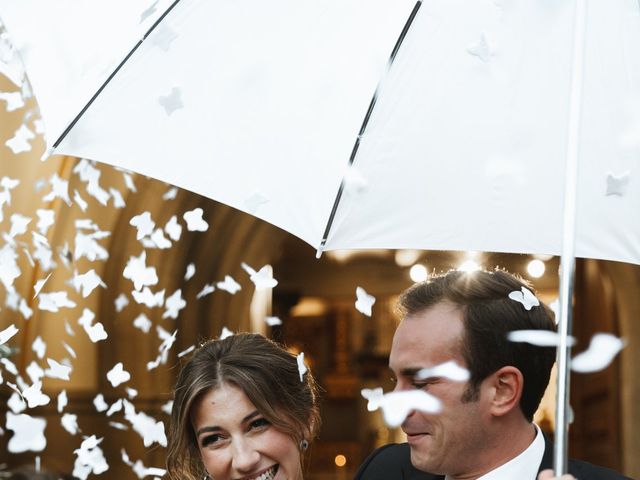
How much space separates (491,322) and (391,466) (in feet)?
2.25

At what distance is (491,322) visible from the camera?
2.98m

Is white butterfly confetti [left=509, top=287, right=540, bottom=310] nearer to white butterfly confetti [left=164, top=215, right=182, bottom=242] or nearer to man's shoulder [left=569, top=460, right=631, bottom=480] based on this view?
man's shoulder [left=569, top=460, right=631, bottom=480]

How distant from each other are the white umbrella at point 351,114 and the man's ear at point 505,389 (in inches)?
13.8

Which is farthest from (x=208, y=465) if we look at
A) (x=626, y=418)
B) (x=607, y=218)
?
(x=626, y=418)

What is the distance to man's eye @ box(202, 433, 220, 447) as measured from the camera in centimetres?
312

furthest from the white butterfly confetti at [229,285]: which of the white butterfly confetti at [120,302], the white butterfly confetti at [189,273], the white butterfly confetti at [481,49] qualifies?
the white butterfly confetti at [481,49]

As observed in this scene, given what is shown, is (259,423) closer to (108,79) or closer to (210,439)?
(210,439)

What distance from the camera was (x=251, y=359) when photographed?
3.30 meters

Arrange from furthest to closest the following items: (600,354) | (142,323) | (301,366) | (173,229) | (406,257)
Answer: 1. (406,257)
2. (600,354)
3. (173,229)
4. (142,323)
5. (301,366)

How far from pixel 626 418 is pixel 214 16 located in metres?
6.45

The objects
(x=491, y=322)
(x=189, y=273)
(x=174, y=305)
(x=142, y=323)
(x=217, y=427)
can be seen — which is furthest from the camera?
(x=189, y=273)

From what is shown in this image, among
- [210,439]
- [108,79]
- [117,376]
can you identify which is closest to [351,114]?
[108,79]

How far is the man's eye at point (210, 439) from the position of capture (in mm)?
3125

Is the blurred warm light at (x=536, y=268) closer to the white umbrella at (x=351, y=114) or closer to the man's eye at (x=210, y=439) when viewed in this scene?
the white umbrella at (x=351, y=114)
